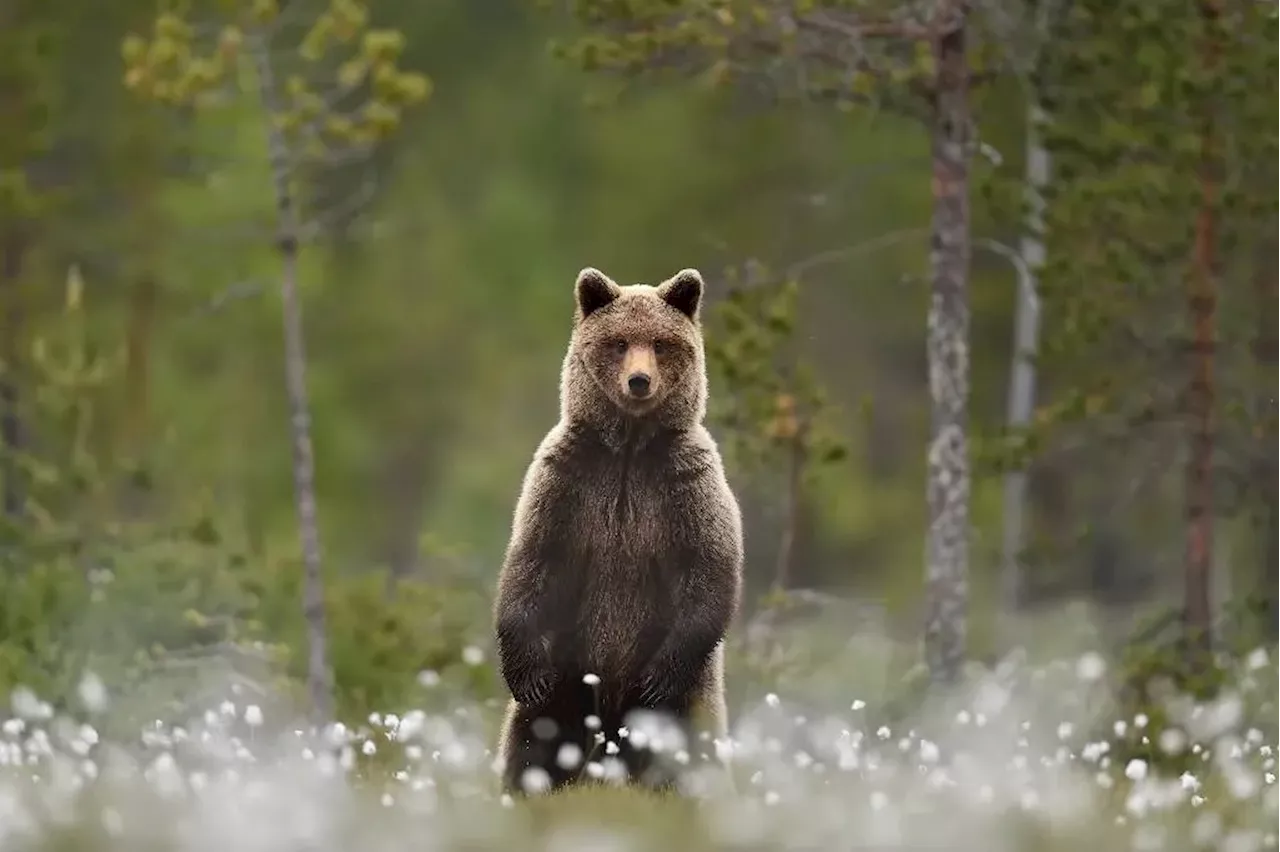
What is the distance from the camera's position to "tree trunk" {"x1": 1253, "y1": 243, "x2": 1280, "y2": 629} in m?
14.3

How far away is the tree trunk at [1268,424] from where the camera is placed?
14.3m

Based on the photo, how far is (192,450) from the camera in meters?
24.0

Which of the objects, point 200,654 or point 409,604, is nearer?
point 200,654

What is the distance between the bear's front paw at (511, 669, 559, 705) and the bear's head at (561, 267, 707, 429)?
96 cm

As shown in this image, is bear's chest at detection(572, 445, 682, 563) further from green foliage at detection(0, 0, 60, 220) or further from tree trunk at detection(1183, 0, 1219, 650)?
green foliage at detection(0, 0, 60, 220)

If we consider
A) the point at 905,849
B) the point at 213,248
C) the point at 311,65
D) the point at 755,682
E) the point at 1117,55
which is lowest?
the point at 905,849

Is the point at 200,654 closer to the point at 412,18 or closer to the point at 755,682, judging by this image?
the point at 755,682

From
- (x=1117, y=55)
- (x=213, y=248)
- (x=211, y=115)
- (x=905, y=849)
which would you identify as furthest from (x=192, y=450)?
(x=905, y=849)

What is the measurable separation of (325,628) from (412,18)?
571 inches

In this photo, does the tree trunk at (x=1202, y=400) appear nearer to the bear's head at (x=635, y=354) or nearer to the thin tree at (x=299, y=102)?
the thin tree at (x=299, y=102)

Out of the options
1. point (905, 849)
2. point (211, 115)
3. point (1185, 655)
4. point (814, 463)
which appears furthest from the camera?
point (211, 115)

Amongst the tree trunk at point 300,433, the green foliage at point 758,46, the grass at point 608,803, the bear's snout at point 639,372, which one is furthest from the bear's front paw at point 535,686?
the tree trunk at point 300,433

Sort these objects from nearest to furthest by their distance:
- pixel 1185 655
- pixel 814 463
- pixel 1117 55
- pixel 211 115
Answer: pixel 1117 55
pixel 1185 655
pixel 814 463
pixel 211 115

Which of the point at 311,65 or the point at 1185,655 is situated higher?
the point at 311,65
